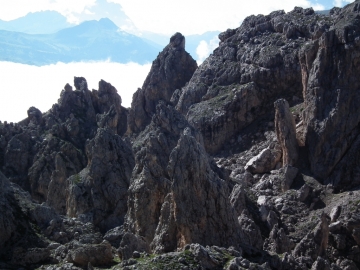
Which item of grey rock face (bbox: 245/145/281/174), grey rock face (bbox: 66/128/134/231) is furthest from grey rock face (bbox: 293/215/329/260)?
grey rock face (bbox: 245/145/281/174)

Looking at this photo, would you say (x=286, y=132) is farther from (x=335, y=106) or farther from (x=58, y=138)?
(x=58, y=138)

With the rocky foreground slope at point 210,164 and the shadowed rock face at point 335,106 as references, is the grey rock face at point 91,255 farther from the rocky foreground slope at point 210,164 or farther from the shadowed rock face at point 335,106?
the shadowed rock face at point 335,106

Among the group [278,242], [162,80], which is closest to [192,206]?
[278,242]

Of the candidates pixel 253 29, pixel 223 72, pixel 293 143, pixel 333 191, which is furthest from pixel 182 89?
pixel 333 191

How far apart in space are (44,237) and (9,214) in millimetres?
2987

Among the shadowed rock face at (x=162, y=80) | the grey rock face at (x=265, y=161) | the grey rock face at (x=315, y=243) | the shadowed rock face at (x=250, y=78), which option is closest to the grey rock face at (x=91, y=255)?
the grey rock face at (x=315, y=243)

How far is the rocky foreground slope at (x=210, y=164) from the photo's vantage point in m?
44.3

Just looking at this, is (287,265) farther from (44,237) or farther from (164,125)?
(164,125)

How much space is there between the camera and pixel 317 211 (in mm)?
70438

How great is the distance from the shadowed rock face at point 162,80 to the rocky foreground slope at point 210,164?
0.78 ft

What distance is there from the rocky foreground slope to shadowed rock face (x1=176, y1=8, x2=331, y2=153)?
0.23 meters

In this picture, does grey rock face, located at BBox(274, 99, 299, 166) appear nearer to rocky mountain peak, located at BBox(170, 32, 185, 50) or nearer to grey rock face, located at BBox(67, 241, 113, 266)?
grey rock face, located at BBox(67, 241, 113, 266)

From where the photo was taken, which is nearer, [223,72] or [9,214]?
[9,214]

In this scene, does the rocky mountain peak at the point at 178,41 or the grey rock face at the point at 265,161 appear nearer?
the grey rock face at the point at 265,161
